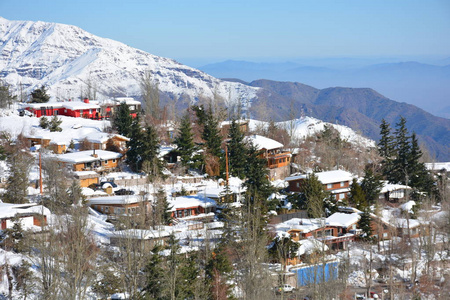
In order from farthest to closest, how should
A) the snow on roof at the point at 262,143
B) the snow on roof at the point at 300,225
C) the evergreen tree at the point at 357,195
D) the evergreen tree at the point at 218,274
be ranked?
1. the snow on roof at the point at 262,143
2. the evergreen tree at the point at 357,195
3. the snow on roof at the point at 300,225
4. the evergreen tree at the point at 218,274

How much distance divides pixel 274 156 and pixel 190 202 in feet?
32.4

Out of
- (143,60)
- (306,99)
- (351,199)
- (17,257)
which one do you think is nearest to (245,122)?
(351,199)

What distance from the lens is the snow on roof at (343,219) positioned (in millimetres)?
29344

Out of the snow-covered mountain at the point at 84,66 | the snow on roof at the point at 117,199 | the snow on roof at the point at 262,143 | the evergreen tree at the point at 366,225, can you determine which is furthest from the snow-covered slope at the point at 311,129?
the snow-covered mountain at the point at 84,66

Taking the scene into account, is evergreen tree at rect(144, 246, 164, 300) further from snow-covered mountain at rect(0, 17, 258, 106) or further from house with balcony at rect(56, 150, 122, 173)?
A: snow-covered mountain at rect(0, 17, 258, 106)

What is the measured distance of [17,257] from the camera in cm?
2181

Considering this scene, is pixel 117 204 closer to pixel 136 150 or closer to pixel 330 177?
pixel 136 150

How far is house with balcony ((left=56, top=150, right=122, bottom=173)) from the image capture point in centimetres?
3288

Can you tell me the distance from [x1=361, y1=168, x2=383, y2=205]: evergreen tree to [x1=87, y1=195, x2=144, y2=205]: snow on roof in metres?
13.6

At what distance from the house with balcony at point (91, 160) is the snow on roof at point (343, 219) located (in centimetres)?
1347

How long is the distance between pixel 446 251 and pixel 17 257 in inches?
818

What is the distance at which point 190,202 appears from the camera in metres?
30.0

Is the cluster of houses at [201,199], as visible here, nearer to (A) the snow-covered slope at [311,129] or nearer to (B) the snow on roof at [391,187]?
(B) the snow on roof at [391,187]

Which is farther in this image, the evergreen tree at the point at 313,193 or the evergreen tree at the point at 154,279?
the evergreen tree at the point at 313,193
